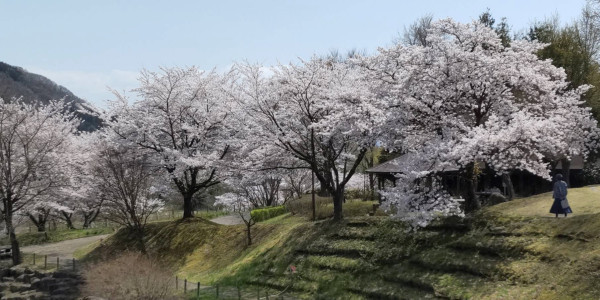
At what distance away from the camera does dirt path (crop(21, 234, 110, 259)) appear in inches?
1444

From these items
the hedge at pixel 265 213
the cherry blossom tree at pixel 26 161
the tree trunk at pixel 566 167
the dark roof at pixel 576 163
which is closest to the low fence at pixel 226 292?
the hedge at pixel 265 213

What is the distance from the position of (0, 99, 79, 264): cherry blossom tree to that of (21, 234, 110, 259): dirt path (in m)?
4.10

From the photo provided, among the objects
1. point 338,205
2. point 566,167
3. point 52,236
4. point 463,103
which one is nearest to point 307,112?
point 338,205

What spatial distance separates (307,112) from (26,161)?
63.3 feet

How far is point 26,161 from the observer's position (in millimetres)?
31156

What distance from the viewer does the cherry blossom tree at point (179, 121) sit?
3300cm

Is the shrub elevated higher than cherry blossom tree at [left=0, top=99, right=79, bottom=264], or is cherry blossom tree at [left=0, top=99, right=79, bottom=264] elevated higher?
cherry blossom tree at [left=0, top=99, right=79, bottom=264]

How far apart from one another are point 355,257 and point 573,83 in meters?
24.0

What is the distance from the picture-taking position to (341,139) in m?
25.5

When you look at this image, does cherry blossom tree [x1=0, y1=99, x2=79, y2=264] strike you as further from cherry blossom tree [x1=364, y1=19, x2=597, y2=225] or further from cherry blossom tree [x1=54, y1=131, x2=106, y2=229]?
cherry blossom tree [x1=364, y1=19, x2=597, y2=225]

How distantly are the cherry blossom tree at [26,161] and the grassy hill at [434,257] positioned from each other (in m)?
11.7

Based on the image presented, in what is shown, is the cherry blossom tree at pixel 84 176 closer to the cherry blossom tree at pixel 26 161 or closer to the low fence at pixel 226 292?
the cherry blossom tree at pixel 26 161

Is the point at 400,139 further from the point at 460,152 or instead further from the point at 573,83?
the point at 573,83

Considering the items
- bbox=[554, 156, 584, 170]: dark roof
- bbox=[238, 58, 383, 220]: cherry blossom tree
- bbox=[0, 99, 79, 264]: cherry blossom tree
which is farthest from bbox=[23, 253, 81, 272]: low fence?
bbox=[554, 156, 584, 170]: dark roof
